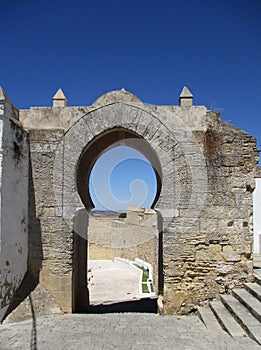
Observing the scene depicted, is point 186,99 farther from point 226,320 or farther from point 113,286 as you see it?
point 113,286

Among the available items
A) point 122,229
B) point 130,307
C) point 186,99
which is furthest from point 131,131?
point 122,229

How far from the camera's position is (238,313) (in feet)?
17.6

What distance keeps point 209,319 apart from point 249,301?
783 millimetres

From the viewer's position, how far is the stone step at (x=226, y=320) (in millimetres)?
4934

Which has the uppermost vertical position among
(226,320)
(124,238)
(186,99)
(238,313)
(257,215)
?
(186,99)

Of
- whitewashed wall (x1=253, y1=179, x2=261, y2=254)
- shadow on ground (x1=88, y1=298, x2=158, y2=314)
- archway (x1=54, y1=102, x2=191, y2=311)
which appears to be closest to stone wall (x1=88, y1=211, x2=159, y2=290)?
whitewashed wall (x1=253, y1=179, x2=261, y2=254)

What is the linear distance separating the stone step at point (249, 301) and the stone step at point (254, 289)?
56 mm

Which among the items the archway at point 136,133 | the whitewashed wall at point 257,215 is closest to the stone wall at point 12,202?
the archway at point 136,133

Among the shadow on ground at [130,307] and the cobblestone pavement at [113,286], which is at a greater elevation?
the shadow on ground at [130,307]

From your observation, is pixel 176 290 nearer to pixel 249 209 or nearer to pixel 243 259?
pixel 243 259

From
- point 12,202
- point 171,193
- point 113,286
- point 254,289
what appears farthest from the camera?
point 113,286

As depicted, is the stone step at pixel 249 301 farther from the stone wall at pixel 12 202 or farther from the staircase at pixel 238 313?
the stone wall at pixel 12 202

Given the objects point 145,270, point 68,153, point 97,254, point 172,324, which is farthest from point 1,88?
point 97,254

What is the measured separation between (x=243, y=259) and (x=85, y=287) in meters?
3.94
